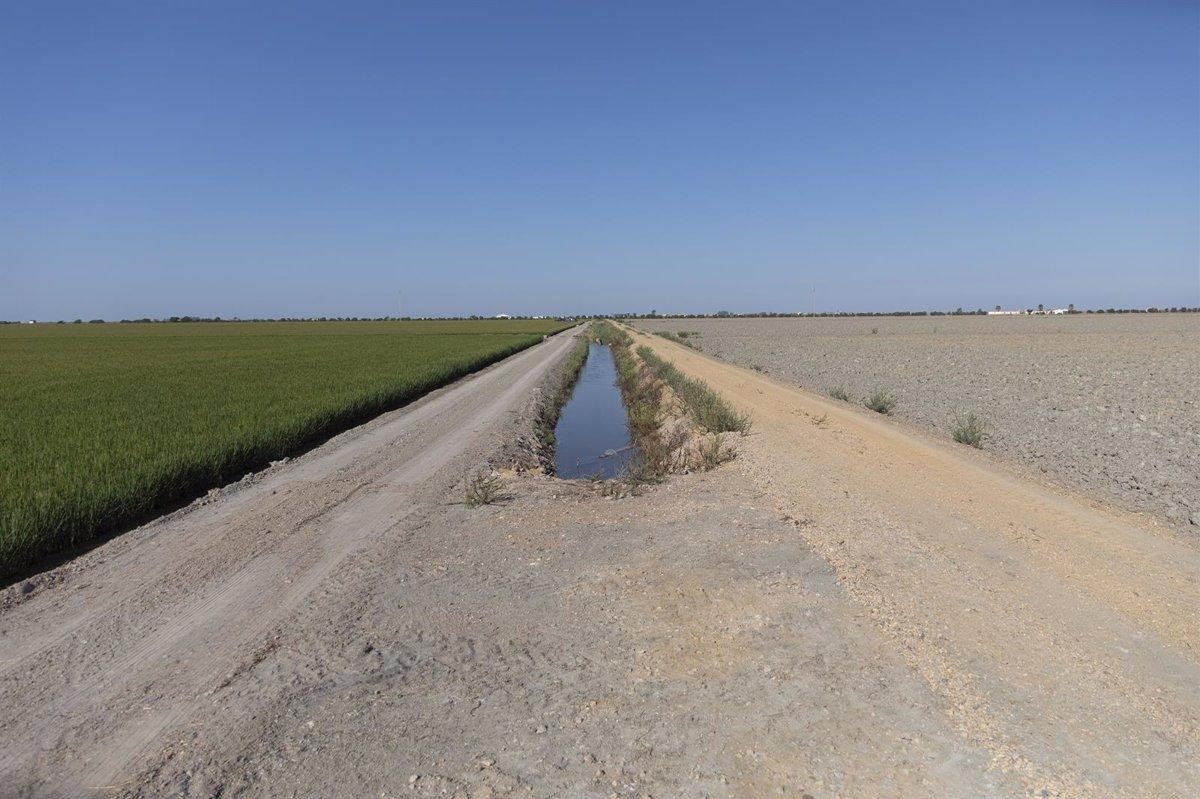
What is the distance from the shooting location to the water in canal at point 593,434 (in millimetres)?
14273

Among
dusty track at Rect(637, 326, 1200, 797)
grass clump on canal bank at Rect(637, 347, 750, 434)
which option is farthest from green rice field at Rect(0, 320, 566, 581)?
grass clump on canal bank at Rect(637, 347, 750, 434)

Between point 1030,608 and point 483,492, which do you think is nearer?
point 1030,608

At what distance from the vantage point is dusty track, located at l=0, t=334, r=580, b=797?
3.87 meters

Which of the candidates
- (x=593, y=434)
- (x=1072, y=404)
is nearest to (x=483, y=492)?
(x=593, y=434)

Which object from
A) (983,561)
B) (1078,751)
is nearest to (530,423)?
(983,561)

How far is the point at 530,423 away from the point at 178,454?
843cm

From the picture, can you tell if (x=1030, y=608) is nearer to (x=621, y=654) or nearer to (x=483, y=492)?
(x=621, y=654)

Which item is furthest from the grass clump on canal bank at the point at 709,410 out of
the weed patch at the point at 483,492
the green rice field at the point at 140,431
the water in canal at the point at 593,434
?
the green rice field at the point at 140,431

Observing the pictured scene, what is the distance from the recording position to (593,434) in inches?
748

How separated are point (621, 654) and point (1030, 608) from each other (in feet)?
10.3

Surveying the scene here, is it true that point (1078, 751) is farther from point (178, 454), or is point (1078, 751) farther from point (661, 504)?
point (178, 454)

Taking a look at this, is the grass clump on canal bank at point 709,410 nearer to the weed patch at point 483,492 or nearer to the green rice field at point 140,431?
the weed patch at point 483,492

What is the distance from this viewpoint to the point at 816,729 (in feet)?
12.7

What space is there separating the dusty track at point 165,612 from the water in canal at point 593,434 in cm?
340
